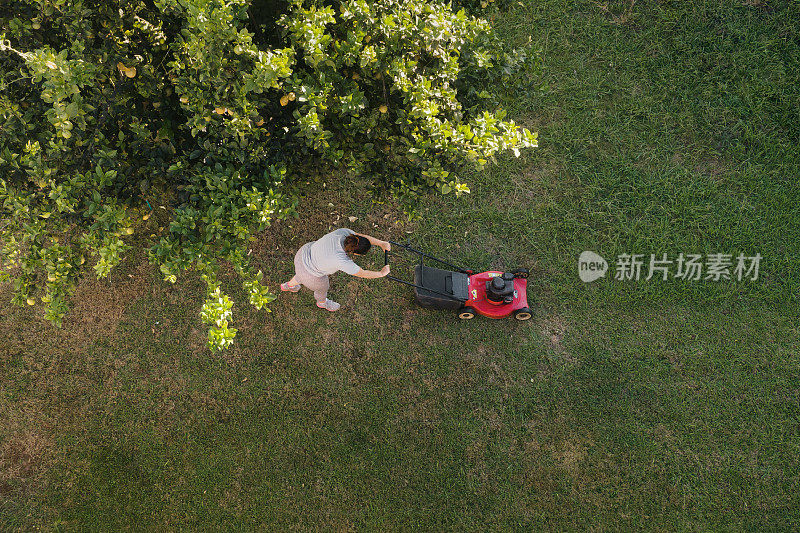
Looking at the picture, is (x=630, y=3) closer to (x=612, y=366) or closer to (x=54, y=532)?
(x=612, y=366)

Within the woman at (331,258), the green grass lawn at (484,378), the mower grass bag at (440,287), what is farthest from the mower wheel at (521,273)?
the woman at (331,258)

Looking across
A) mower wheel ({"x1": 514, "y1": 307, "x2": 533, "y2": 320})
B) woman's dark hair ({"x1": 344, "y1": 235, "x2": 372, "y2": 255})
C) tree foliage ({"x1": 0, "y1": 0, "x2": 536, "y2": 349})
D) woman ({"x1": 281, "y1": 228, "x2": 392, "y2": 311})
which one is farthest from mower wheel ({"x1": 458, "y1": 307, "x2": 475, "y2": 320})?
tree foliage ({"x1": 0, "y1": 0, "x2": 536, "y2": 349})

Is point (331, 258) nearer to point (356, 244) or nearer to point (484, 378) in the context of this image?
point (356, 244)

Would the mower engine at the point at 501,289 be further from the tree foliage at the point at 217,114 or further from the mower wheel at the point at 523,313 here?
the tree foliage at the point at 217,114

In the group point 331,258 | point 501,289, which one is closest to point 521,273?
point 501,289

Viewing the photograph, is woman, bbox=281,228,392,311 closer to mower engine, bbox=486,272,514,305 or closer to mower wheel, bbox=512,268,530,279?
mower engine, bbox=486,272,514,305

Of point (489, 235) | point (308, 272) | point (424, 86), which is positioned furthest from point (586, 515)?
point (424, 86)
